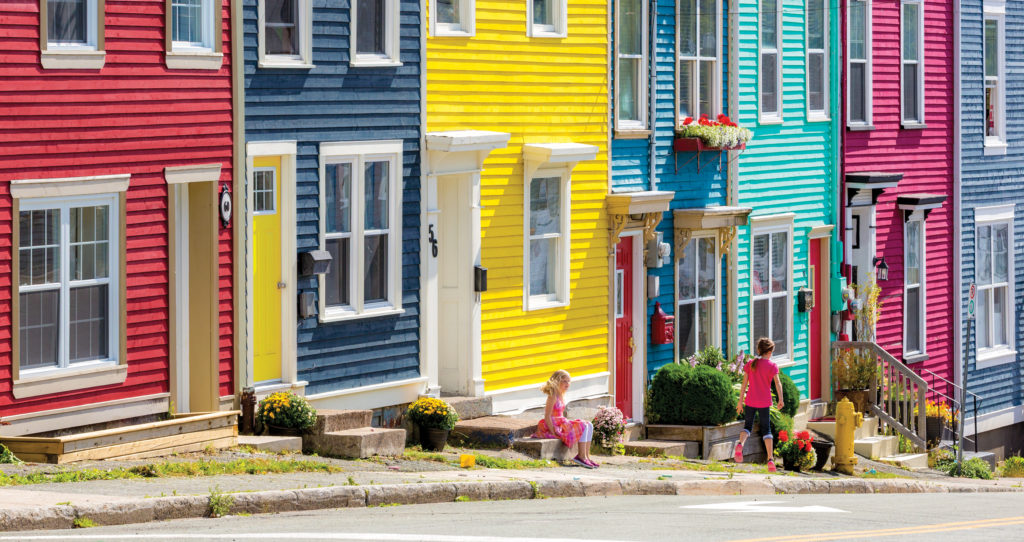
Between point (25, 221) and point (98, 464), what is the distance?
222cm

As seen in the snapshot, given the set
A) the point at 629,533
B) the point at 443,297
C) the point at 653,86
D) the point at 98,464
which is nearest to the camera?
the point at 629,533

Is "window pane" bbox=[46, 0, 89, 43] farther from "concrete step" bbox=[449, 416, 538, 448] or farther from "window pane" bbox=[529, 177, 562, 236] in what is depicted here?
"window pane" bbox=[529, 177, 562, 236]

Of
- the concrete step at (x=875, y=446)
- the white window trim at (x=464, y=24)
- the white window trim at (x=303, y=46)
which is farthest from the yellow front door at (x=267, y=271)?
the concrete step at (x=875, y=446)

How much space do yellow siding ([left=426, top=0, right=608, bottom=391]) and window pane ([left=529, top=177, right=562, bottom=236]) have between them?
28 cm

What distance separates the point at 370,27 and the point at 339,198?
6.17 ft

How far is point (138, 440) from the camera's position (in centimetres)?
1562

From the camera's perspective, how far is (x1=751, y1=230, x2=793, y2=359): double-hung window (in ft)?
82.1

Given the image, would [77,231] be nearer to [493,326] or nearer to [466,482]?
[466,482]

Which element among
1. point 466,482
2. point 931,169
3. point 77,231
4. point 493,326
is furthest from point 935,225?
point 77,231

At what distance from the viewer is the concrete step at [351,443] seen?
1719cm

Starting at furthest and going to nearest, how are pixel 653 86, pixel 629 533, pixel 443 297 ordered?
pixel 653 86
pixel 443 297
pixel 629 533

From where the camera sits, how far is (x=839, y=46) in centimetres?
2595

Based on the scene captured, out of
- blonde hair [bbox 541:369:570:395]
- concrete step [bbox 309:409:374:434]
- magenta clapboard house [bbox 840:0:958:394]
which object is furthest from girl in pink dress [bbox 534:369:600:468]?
magenta clapboard house [bbox 840:0:958:394]

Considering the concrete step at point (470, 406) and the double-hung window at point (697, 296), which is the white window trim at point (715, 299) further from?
the concrete step at point (470, 406)
